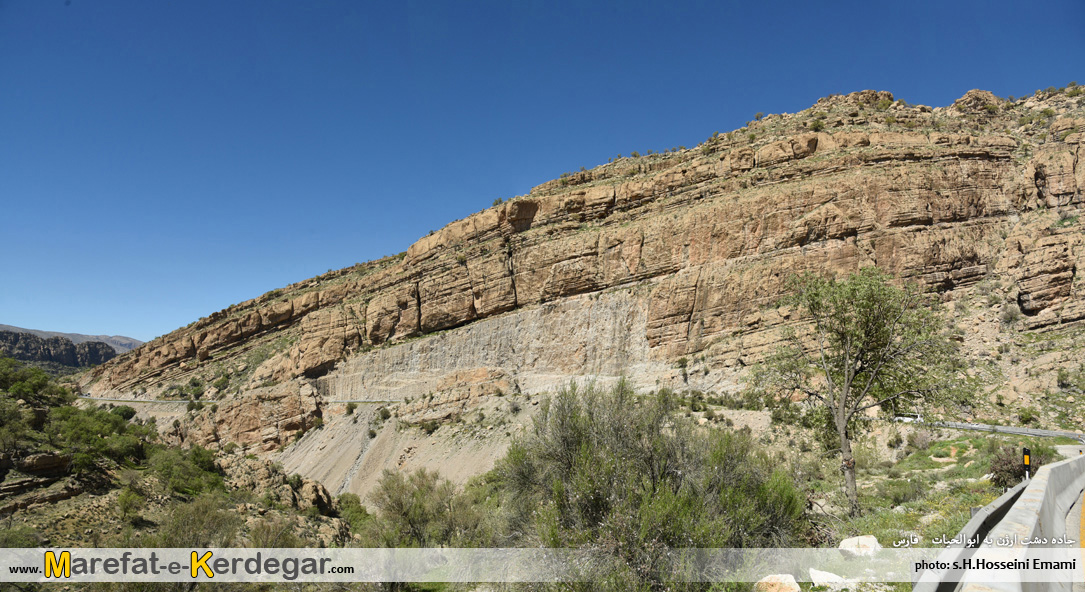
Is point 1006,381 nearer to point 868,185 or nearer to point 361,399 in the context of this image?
point 868,185

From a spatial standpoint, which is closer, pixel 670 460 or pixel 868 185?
pixel 670 460

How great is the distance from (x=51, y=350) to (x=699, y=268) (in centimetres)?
15916

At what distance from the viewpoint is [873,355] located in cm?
1422

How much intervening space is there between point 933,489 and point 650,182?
3703cm

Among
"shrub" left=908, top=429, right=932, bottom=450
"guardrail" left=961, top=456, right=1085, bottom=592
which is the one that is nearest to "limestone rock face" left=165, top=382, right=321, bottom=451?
"shrub" left=908, top=429, right=932, bottom=450

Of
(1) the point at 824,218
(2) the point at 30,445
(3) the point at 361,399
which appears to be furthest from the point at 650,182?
(2) the point at 30,445

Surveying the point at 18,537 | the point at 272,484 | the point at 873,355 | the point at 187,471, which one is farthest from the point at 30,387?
the point at 873,355

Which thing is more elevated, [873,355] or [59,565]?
[873,355]

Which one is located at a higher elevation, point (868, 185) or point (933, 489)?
point (868, 185)

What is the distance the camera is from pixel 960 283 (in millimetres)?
33531

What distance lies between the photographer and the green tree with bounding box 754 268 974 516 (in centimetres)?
1324

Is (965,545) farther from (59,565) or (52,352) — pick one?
(52,352)

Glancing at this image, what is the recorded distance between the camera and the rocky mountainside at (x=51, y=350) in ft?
383

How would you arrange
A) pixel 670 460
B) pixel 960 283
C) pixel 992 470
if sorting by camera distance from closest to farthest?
pixel 670 460, pixel 992 470, pixel 960 283
